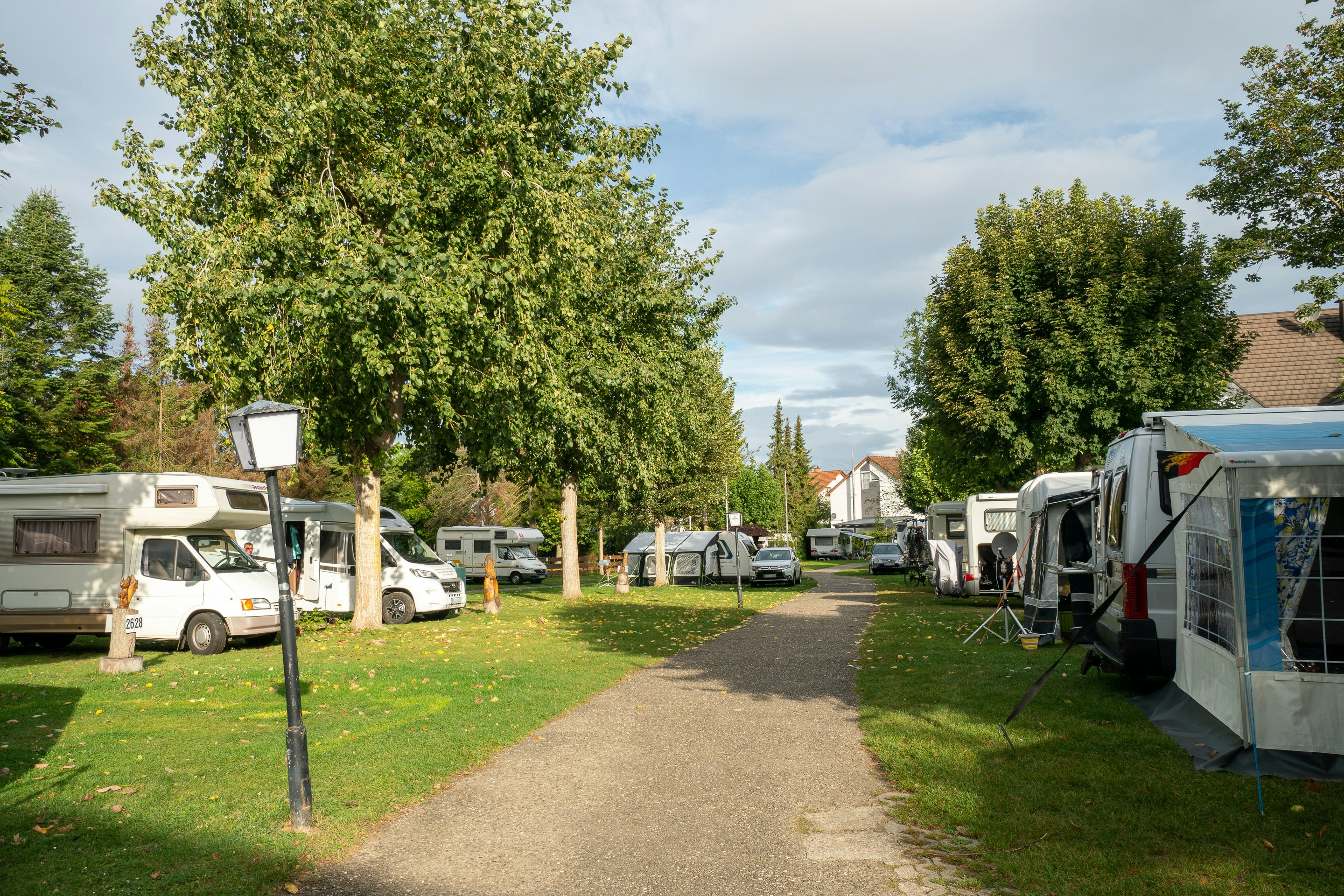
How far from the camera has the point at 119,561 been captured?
45.5ft

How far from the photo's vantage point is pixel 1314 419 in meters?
7.08

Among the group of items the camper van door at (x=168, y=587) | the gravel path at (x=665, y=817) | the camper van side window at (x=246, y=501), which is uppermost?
the camper van side window at (x=246, y=501)

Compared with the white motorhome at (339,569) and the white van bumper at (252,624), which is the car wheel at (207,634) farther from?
the white motorhome at (339,569)

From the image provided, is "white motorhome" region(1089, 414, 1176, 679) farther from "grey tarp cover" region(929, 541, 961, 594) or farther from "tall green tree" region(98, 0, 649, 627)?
"grey tarp cover" region(929, 541, 961, 594)

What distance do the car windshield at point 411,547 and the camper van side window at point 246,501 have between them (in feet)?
14.8

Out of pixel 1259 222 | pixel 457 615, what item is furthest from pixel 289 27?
pixel 1259 222

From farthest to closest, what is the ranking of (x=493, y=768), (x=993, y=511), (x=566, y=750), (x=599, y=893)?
(x=993, y=511) < (x=566, y=750) < (x=493, y=768) < (x=599, y=893)

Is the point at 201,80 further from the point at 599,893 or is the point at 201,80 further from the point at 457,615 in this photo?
the point at 599,893

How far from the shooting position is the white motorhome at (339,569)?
18.7 m

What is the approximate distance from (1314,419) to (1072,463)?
16625 millimetres

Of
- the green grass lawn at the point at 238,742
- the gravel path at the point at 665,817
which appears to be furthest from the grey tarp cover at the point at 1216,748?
the green grass lawn at the point at 238,742

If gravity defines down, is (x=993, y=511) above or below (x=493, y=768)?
above

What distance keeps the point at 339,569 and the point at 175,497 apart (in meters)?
5.57

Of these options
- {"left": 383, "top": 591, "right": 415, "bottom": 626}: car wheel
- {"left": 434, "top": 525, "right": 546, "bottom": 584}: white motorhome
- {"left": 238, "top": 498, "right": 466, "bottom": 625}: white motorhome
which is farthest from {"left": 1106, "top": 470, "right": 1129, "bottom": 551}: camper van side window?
{"left": 434, "top": 525, "right": 546, "bottom": 584}: white motorhome
